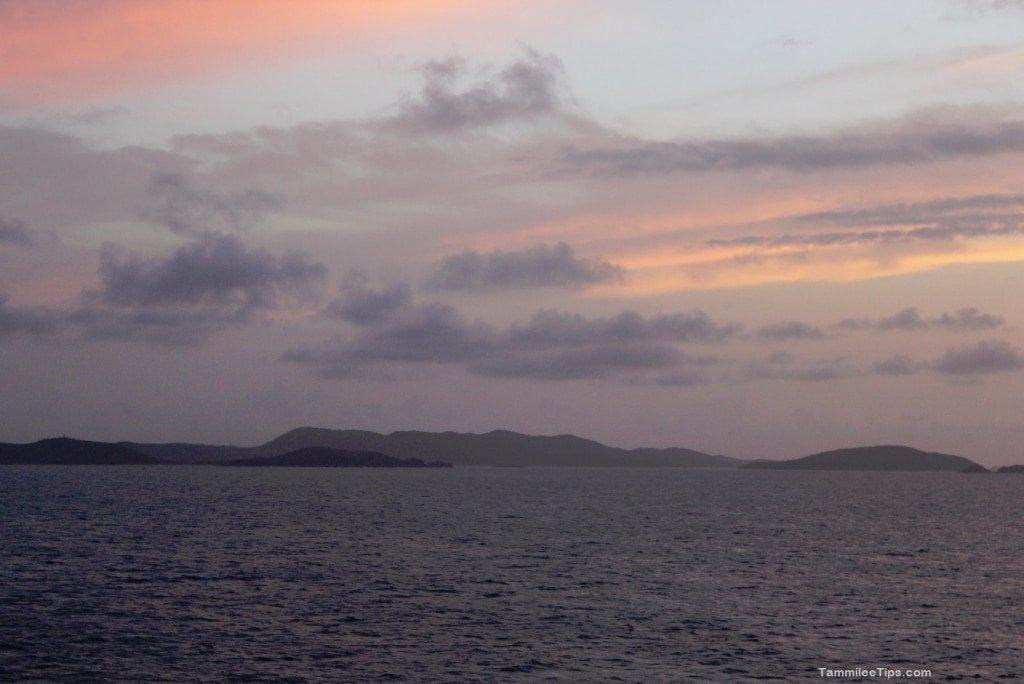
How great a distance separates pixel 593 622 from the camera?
62844mm

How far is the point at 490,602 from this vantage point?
69625mm

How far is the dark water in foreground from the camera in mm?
51688

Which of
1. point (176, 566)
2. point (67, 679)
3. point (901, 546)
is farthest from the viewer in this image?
point (901, 546)

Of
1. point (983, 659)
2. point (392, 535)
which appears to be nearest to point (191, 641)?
point (983, 659)

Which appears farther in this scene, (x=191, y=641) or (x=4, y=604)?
(x=4, y=604)

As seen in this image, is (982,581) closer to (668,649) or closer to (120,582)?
(668,649)

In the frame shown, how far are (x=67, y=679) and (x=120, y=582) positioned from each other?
30180mm

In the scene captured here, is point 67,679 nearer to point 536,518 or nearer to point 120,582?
point 120,582

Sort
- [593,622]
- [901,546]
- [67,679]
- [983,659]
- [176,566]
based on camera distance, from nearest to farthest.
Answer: [67,679], [983,659], [593,622], [176,566], [901,546]

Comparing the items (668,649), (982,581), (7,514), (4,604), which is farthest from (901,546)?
(7,514)

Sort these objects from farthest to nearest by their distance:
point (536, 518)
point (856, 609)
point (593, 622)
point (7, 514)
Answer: point (536, 518) → point (7, 514) → point (856, 609) → point (593, 622)

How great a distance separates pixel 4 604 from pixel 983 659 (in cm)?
6409

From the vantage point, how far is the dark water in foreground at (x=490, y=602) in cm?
5169

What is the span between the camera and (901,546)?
387ft
